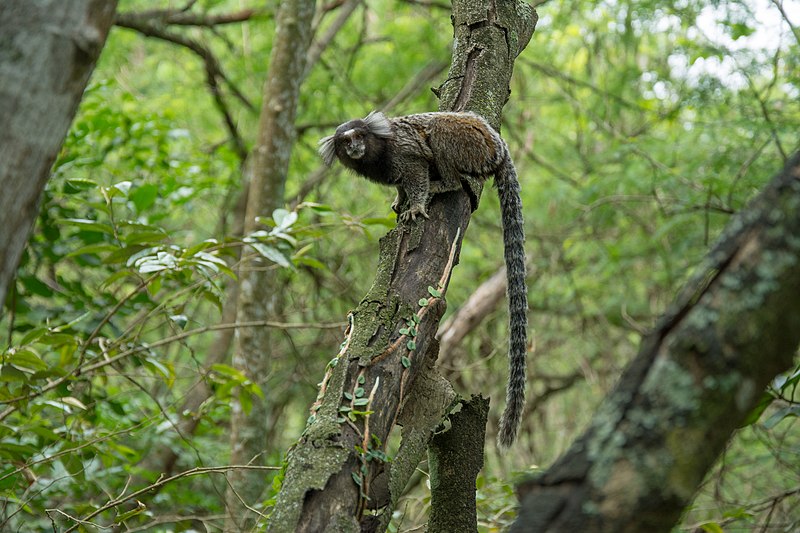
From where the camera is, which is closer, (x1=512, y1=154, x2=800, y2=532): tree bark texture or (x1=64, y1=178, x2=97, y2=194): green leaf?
(x1=512, y1=154, x2=800, y2=532): tree bark texture

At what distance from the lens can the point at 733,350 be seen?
1245 millimetres

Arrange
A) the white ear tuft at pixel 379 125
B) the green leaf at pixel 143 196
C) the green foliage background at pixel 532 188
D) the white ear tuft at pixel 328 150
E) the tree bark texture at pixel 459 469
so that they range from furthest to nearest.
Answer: the green foliage background at pixel 532 188 < the white ear tuft at pixel 328 150 < the white ear tuft at pixel 379 125 < the green leaf at pixel 143 196 < the tree bark texture at pixel 459 469

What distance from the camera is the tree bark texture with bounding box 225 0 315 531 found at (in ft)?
16.9

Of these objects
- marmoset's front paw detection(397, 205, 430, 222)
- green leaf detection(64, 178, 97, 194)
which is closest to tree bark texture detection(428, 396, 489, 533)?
marmoset's front paw detection(397, 205, 430, 222)

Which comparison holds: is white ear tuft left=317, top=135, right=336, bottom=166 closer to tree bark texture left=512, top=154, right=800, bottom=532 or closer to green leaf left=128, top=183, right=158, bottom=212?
green leaf left=128, top=183, right=158, bottom=212

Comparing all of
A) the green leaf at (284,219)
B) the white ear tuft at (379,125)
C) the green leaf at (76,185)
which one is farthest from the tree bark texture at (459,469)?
the green leaf at (76,185)

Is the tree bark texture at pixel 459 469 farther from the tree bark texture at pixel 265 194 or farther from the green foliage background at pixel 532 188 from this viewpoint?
the tree bark texture at pixel 265 194

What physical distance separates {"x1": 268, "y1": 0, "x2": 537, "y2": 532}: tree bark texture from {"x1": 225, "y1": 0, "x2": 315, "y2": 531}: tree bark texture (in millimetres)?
2443

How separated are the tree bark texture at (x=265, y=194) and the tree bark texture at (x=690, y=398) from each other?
4039 millimetres

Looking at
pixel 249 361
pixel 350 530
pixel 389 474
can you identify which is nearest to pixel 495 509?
pixel 249 361

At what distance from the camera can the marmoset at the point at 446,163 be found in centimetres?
333

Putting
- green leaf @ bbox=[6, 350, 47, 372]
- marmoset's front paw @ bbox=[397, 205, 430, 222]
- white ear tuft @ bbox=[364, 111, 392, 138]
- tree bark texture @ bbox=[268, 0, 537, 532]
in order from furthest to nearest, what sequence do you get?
white ear tuft @ bbox=[364, 111, 392, 138] < green leaf @ bbox=[6, 350, 47, 372] < marmoset's front paw @ bbox=[397, 205, 430, 222] < tree bark texture @ bbox=[268, 0, 537, 532]

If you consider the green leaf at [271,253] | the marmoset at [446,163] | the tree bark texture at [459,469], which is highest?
the marmoset at [446,163]

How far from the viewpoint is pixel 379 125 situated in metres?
4.10
